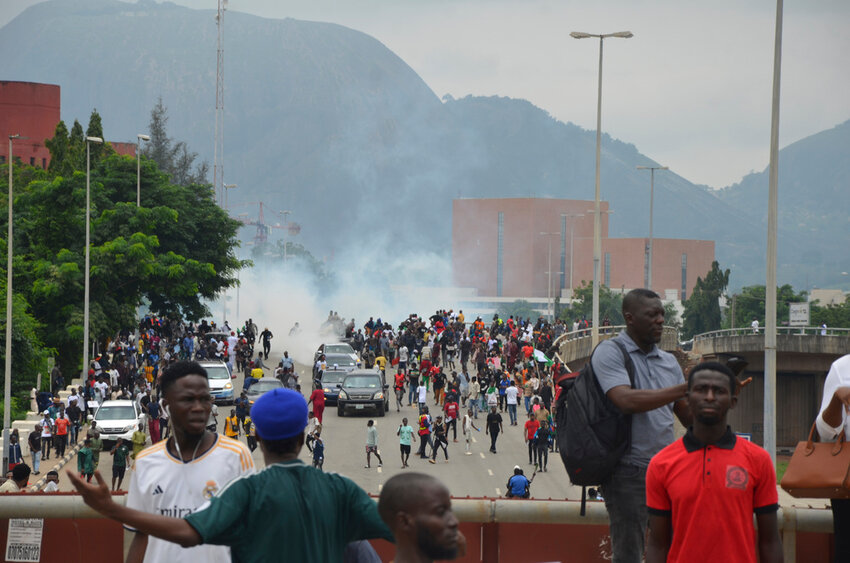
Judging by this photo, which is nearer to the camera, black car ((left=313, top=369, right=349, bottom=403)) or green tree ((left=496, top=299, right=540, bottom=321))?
black car ((left=313, top=369, right=349, bottom=403))

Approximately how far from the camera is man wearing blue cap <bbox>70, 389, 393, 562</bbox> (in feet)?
13.2

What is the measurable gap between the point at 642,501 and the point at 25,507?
11.3ft

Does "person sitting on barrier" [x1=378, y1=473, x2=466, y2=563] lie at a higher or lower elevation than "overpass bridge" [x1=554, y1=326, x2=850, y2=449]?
higher

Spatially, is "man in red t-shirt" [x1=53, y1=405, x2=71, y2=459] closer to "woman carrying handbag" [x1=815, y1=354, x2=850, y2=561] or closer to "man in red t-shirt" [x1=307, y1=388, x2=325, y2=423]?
"man in red t-shirt" [x1=307, y1=388, x2=325, y2=423]

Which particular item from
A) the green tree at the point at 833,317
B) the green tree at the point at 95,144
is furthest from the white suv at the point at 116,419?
the green tree at the point at 833,317

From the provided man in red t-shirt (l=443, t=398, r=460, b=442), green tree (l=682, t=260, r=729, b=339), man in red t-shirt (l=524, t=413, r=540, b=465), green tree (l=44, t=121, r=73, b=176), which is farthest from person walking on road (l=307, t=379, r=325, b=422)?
green tree (l=682, t=260, r=729, b=339)

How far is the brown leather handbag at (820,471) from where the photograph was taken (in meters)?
5.19

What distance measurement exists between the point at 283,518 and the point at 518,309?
185 metres

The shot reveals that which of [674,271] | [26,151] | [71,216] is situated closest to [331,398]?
[71,216]

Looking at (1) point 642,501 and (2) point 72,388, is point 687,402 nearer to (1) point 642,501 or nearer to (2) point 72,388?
(1) point 642,501

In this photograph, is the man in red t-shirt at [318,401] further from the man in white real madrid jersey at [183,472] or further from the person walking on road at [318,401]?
the man in white real madrid jersey at [183,472]

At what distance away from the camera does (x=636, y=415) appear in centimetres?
537

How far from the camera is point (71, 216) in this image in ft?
153

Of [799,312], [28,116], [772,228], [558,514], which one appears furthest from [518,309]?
[558,514]
